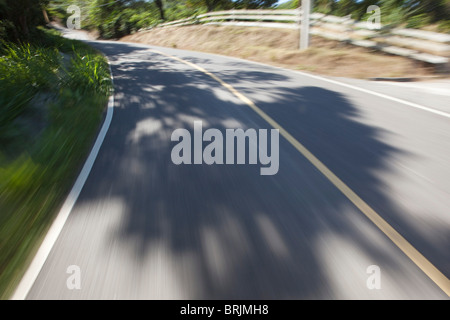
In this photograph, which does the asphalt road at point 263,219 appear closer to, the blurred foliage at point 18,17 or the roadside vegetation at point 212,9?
the roadside vegetation at point 212,9

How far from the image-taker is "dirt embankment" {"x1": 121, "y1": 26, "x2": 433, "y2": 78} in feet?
36.5

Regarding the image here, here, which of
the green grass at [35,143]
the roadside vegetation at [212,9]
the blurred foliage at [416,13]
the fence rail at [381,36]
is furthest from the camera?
the roadside vegetation at [212,9]

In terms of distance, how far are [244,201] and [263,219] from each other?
15.5 inches

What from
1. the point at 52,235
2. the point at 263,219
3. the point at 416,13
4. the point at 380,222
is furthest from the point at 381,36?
the point at 52,235

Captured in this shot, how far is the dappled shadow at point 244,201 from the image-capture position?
95.7 inches

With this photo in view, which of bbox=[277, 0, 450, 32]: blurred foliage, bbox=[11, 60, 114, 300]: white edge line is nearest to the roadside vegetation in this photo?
bbox=[277, 0, 450, 32]: blurred foliage

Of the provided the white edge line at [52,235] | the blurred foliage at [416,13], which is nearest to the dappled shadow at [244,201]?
the white edge line at [52,235]

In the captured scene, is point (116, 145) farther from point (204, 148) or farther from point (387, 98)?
point (387, 98)

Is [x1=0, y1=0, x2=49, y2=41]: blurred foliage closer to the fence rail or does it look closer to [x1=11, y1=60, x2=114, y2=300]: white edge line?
[x1=11, y1=60, x2=114, y2=300]: white edge line

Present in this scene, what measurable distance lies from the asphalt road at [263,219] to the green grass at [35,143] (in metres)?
0.31

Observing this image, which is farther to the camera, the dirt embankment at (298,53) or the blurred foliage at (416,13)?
the blurred foliage at (416,13)

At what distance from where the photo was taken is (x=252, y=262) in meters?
2.52

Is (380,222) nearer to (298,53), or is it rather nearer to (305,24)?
(298,53)

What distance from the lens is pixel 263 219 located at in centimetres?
307
